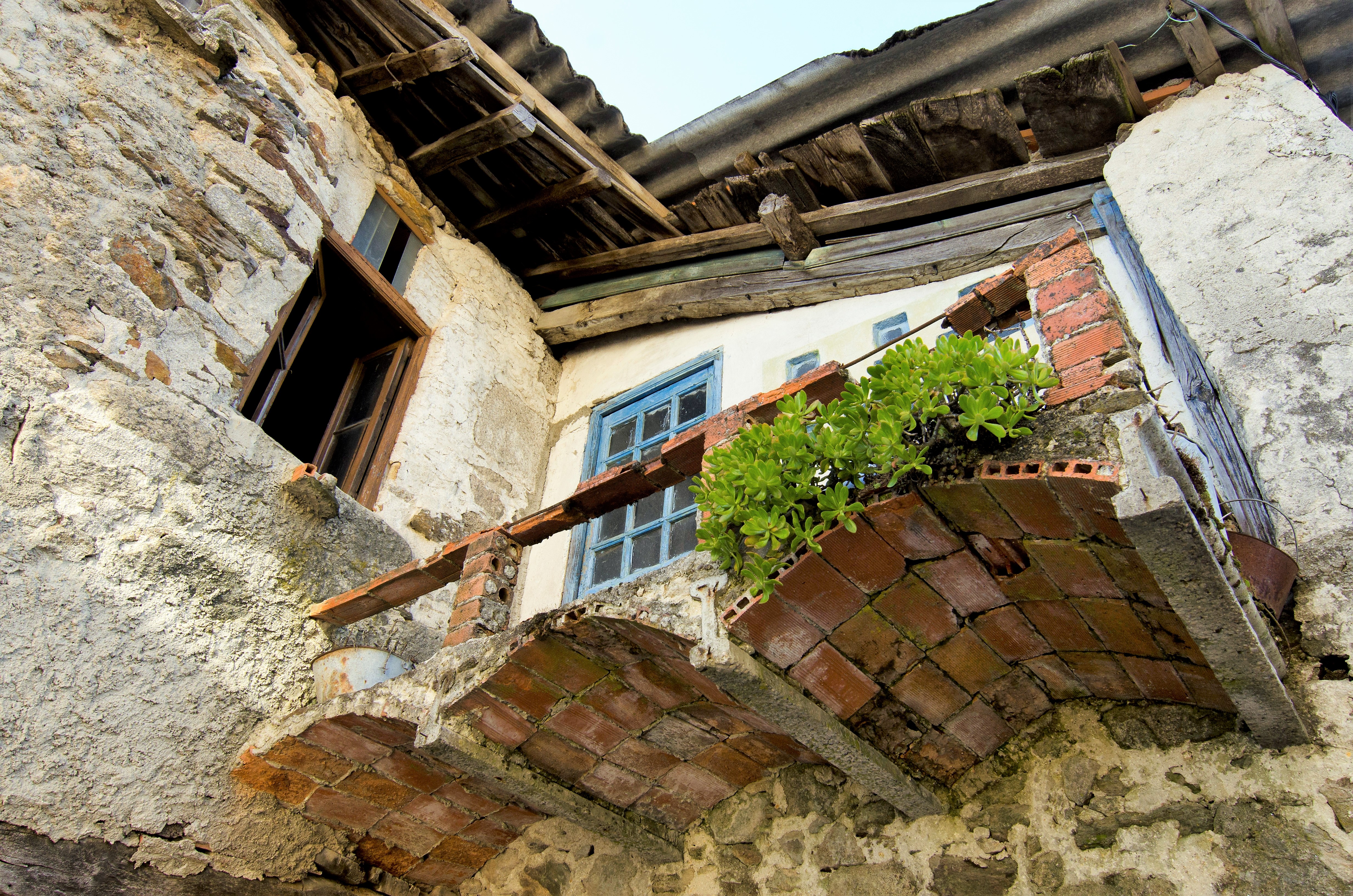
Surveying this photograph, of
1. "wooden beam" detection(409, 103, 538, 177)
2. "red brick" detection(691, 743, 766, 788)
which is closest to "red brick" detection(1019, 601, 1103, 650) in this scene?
"red brick" detection(691, 743, 766, 788)

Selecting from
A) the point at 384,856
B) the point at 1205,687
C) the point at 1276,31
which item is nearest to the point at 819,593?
the point at 1205,687

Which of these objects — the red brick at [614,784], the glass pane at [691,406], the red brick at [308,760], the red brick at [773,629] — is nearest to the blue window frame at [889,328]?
the glass pane at [691,406]

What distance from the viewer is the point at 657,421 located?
5426 millimetres

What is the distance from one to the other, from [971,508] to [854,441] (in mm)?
347

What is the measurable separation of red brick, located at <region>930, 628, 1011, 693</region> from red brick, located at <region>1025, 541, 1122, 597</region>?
0.36 m

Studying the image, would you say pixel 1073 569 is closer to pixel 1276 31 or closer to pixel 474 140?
pixel 1276 31

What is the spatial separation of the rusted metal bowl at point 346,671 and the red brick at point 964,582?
2162mm

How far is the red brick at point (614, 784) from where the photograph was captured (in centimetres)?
339

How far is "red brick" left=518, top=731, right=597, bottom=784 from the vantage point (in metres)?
3.22

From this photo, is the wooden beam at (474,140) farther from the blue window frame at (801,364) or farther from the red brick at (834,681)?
the red brick at (834,681)

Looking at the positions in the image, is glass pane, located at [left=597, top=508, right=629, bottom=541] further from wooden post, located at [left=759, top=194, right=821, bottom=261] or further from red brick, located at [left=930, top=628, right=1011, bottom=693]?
red brick, located at [left=930, top=628, right=1011, bottom=693]

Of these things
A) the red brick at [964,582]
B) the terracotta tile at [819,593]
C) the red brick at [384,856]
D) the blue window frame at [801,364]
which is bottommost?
the red brick at [384,856]

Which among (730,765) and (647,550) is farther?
(647,550)

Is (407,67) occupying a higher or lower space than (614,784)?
higher
